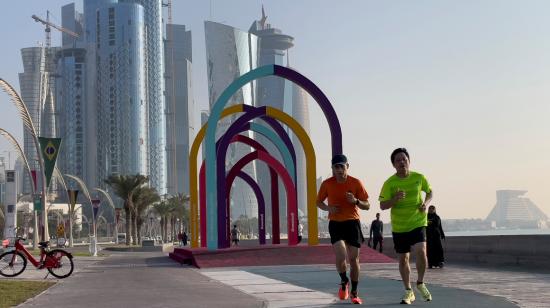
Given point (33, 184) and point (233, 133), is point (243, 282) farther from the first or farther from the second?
point (33, 184)

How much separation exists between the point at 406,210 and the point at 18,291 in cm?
680

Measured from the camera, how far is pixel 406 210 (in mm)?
9031

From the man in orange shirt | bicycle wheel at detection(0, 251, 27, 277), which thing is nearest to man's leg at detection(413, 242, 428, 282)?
the man in orange shirt

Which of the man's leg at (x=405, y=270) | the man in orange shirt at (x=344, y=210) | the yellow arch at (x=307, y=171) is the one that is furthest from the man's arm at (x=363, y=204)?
the yellow arch at (x=307, y=171)

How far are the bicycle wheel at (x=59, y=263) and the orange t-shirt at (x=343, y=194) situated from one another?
939 centimetres

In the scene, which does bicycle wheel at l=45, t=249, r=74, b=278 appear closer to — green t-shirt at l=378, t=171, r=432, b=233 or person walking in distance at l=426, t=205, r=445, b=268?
person walking in distance at l=426, t=205, r=445, b=268

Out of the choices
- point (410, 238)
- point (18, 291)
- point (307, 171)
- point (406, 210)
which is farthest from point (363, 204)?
point (307, 171)

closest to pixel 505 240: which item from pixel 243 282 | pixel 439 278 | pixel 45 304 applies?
pixel 439 278

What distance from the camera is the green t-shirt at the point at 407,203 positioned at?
902cm

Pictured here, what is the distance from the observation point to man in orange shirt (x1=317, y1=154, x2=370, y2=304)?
368 inches

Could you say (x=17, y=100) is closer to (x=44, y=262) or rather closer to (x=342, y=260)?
(x=44, y=262)

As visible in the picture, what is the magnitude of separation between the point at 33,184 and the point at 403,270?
3461cm

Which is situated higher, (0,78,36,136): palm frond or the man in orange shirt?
(0,78,36,136): palm frond

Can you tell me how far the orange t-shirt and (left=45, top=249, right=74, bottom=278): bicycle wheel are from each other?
9.39 meters
